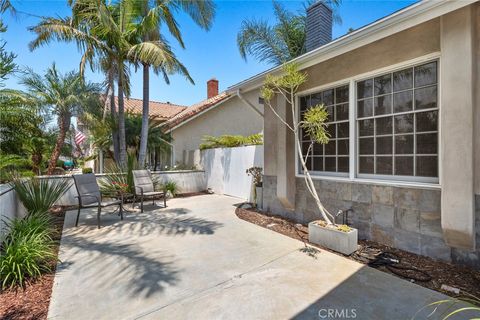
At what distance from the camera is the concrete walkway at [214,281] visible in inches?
123

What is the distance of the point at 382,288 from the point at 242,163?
7399 millimetres

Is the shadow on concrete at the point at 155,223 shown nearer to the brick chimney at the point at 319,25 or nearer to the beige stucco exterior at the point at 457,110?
the beige stucco exterior at the point at 457,110

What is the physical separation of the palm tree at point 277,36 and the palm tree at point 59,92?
364 inches

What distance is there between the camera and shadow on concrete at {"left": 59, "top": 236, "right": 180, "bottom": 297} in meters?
3.73

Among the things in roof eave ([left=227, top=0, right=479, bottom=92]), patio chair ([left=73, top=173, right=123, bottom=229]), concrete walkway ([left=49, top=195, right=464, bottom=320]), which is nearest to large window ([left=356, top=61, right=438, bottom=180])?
roof eave ([left=227, top=0, right=479, bottom=92])

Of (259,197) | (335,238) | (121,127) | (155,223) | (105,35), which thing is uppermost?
(105,35)

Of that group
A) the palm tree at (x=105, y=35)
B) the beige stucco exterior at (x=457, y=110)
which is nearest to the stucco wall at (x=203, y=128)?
the palm tree at (x=105, y=35)

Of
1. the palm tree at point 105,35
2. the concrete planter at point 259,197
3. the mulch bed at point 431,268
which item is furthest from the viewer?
the palm tree at point 105,35

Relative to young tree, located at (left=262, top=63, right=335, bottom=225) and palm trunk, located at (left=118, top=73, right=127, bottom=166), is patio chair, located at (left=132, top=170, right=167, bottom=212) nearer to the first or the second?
palm trunk, located at (left=118, top=73, right=127, bottom=166)

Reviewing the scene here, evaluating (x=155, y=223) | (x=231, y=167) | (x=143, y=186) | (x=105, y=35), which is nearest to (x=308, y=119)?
(x=155, y=223)

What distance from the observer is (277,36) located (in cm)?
1482

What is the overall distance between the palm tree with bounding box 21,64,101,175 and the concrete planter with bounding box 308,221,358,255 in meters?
12.4

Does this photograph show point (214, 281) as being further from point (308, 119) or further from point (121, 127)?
point (121, 127)

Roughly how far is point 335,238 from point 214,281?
2526mm
